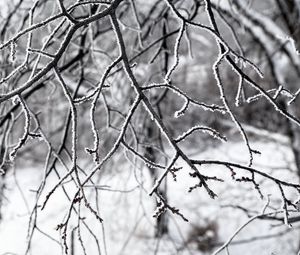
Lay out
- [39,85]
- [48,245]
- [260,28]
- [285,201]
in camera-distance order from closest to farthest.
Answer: [285,201] < [39,85] < [260,28] < [48,245]

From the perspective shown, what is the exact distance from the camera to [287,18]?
19.0ft

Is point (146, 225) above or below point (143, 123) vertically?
above

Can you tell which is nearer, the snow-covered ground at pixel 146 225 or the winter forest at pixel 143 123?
the winter forest at pixel 143 123

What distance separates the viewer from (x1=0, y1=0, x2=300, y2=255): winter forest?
132cm

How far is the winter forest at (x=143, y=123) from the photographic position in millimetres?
1324

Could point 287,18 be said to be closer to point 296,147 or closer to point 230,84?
point 296,147

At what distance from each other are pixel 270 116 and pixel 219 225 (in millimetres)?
3456

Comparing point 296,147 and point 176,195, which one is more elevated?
point 176,195

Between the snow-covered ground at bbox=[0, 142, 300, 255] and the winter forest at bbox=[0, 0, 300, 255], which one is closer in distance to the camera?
the winter forest at bbox=[0, 0, 300, 255]

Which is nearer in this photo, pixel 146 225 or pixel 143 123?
pixel 143 123

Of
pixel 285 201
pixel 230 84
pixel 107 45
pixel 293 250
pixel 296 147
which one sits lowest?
pixel 285 201

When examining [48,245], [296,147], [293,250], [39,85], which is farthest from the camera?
[48,245]

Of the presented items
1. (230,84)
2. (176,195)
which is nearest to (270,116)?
(230,84)

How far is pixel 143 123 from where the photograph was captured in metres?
4.46
